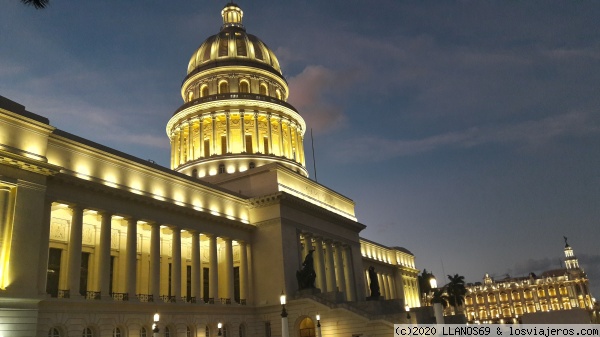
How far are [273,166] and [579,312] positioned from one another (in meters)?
43.2

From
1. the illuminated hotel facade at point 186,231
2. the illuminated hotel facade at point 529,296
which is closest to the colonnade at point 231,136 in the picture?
the illuminated hotel facade at point 186,231

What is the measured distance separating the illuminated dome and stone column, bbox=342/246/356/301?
45.9ft

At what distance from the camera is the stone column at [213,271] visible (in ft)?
144

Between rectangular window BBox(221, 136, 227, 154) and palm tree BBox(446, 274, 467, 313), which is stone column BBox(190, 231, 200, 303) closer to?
rectangular window BBox(221, 136, 227, 154)

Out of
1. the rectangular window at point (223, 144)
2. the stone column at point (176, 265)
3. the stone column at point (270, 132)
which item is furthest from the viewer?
the stone column at point (270, 132)

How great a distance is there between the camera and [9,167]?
29.8m

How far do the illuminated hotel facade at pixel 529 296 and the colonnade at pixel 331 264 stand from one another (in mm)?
113608

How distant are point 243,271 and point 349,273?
15.3 metres

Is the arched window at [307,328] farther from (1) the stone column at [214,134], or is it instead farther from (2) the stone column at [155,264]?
(1) the stone column at [214,134]

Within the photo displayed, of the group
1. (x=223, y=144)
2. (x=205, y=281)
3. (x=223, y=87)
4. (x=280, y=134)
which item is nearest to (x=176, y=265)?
(x=205, y=281)

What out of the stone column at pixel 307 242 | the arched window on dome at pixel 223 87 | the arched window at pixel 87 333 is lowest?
the arched window at pixel 87 333

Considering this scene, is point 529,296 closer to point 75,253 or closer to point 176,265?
point 176,265

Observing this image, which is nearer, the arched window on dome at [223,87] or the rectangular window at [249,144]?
the rectangular window at [249,144]

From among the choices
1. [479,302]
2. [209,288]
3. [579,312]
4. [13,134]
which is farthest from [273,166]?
[479,302]
